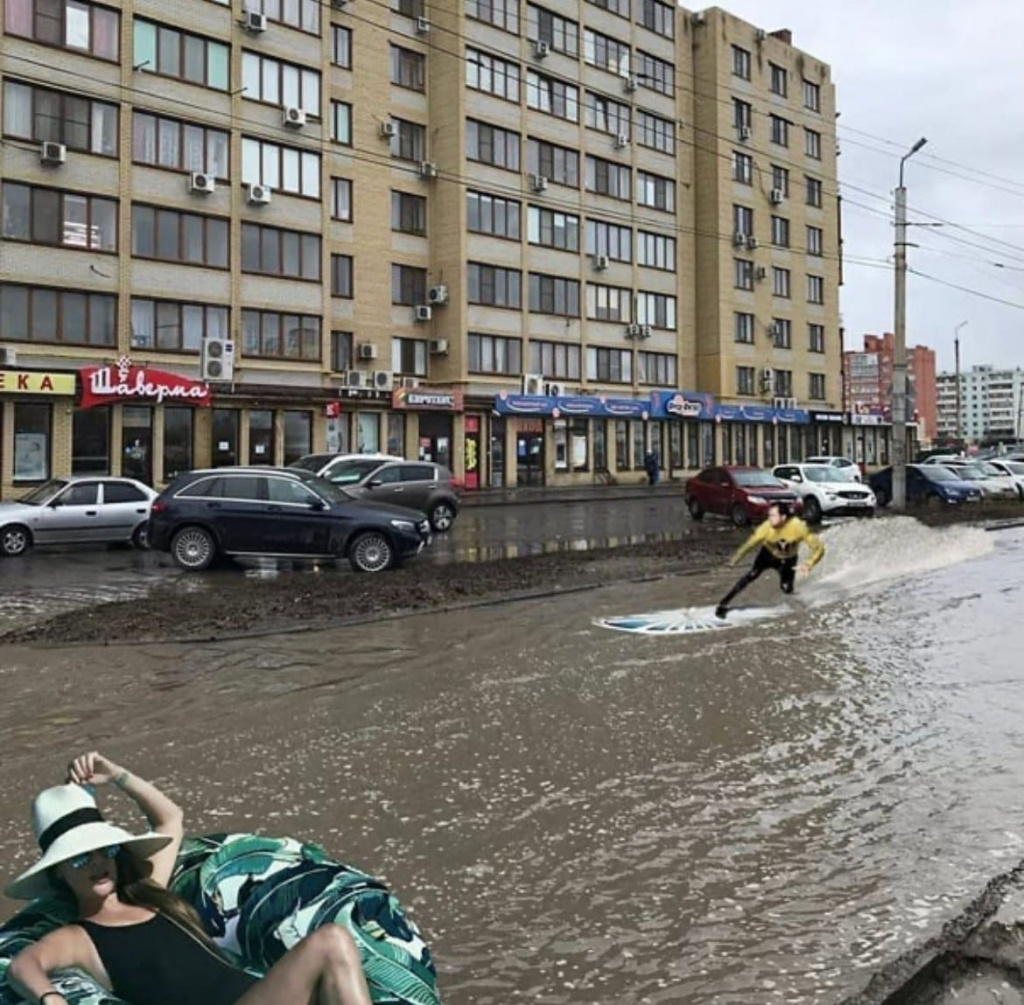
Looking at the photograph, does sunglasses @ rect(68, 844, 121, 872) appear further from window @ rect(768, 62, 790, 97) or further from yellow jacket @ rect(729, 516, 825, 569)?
window @ rect(768, 62, 790, 97)

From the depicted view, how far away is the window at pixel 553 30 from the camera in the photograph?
4741cm

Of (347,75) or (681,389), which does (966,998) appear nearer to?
(347,75)

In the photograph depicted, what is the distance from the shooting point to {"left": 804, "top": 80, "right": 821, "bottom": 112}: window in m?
62.8

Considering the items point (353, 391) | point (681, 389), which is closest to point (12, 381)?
point (353, 391)

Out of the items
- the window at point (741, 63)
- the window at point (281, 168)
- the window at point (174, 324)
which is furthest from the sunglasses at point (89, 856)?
the window at point (741, 63)

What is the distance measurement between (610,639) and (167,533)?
8951 millimetres

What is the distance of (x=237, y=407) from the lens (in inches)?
1425

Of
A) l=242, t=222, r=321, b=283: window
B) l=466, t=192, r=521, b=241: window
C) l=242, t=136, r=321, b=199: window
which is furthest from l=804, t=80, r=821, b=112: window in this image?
l=242, t=222, r=321, b=283: window

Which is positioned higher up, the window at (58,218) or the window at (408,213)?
the window at (408,213)

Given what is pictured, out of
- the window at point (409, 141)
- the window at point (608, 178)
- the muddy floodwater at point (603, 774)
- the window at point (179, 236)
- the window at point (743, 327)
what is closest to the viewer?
the muddy floodwater at point (603, 774)

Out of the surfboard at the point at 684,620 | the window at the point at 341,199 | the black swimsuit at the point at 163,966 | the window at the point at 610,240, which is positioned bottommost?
the surfboard at the point at 684,620

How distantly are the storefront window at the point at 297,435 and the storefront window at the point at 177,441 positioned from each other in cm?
375

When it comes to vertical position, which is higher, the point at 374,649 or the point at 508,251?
the point at 508,251

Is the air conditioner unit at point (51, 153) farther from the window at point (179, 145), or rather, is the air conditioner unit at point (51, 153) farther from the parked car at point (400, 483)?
the parked car at point (400, 483)
